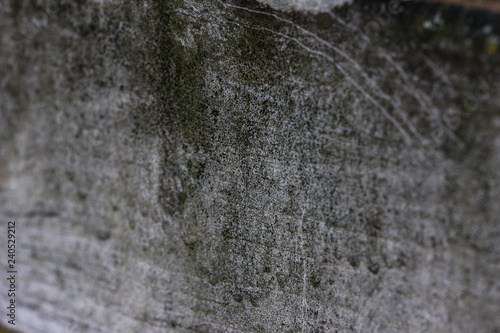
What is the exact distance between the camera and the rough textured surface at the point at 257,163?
144 cm

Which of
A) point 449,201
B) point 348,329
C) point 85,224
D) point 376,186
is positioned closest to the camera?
point 449,201

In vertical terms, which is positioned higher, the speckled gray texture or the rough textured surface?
the speckled gray texture

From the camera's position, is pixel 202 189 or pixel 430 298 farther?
pixel 202 189

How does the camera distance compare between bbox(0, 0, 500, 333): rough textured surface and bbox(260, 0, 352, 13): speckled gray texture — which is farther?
bbox(260, 0, 352, 13): speckled gray texture

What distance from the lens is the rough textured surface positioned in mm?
1437

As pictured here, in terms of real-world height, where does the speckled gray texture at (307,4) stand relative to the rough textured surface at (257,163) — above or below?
above

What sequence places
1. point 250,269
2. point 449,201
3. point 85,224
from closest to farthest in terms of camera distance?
point 449,201 → point 250,269 → point 85,224

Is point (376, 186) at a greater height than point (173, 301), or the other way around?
point (376, 186)

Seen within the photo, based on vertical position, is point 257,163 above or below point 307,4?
below

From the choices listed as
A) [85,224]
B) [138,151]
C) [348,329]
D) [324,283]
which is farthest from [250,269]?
[85,224]

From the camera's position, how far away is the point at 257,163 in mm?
1834

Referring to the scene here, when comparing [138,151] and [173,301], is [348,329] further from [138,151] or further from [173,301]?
[138,151]

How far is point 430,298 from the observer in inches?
59.7

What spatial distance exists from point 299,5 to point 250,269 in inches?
51.8
